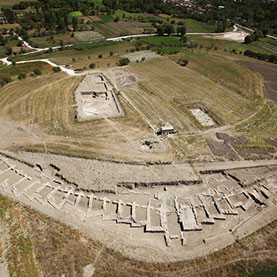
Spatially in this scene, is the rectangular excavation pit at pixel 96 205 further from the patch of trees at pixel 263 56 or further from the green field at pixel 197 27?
the green field at pixel 197 27

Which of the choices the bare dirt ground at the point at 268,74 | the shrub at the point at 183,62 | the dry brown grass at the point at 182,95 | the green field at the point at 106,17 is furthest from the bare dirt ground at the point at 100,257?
the green field at the point at 106,17

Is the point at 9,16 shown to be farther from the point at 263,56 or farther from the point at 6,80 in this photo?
the point at 263,56

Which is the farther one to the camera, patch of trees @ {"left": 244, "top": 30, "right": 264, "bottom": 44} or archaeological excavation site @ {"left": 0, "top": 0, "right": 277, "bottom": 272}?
patch of trees @ {"left": 244, "top": 30, "right": 264, "bottom": 44}

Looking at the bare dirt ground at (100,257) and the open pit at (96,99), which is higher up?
the bare dirt ground at (100,257)

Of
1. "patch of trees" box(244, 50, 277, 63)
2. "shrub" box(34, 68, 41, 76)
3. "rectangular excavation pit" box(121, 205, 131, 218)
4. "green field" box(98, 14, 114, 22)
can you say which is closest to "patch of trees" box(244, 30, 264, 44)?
"patch of trees" box(244, 50, 277, 63)

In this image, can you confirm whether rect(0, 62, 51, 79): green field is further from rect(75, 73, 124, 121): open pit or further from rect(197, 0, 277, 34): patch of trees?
rect(197, 0, 277, 34): patch of trees
